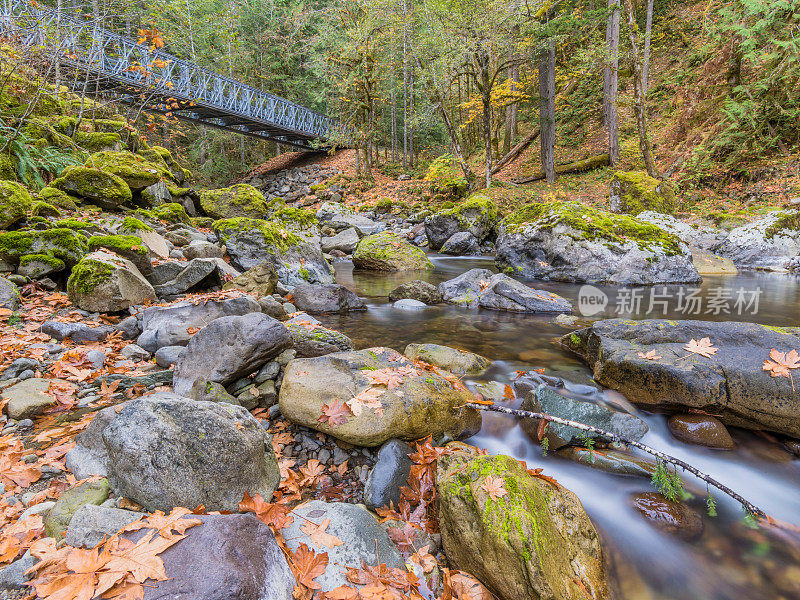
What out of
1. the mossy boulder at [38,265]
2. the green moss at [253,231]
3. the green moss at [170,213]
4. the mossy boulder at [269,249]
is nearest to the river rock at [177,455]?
the mossy boulder at [38,265]

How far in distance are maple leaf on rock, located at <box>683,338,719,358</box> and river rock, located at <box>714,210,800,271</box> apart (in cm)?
917

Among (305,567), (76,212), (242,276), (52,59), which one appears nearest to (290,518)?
(305,567)

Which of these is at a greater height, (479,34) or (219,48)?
(219,48)

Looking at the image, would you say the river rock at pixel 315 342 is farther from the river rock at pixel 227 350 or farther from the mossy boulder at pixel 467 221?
the mossy boulder at pixel 467 221

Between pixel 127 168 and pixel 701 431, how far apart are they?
11431 mm

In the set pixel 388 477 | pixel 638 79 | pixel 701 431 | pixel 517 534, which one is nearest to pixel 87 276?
pixel 388 477

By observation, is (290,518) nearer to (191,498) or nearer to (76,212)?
(191,498)

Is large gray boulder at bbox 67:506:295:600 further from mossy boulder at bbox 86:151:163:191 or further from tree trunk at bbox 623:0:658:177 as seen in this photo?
tree trunk at bbox 623:0:658:177

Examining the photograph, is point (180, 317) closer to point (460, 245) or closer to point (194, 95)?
point (460, 245)

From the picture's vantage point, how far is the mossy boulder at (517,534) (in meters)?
1.71

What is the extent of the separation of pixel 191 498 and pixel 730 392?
4.02m

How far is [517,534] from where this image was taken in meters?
1.75

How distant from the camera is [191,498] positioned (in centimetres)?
187

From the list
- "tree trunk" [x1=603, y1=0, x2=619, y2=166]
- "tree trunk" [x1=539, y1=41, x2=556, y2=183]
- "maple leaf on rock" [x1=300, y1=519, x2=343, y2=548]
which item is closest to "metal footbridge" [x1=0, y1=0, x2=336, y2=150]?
"maple leaf on rock" [x1=300, y1=519, x2=343, y2=548]
